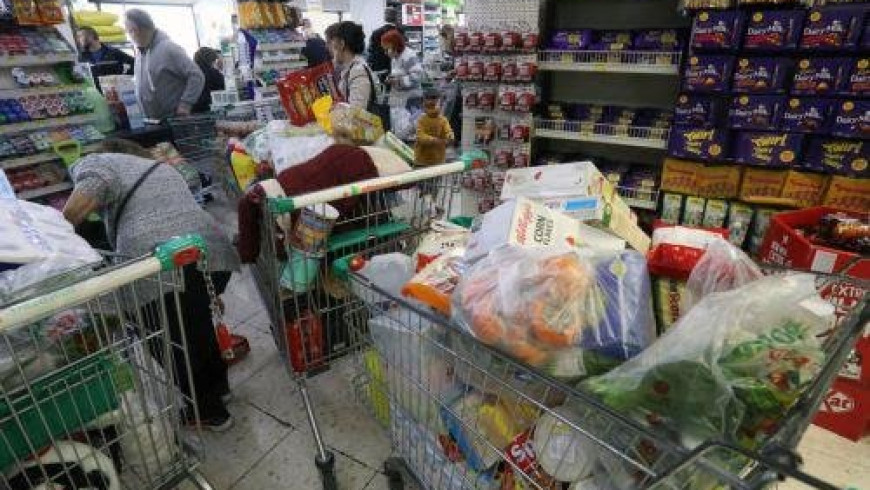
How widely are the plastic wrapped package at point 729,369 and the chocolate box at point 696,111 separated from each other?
2.43 meters

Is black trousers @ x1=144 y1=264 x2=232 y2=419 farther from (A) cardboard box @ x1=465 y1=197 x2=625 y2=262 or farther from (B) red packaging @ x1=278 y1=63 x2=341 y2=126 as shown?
(A) cardboard box @ x1=465 y1=197 x2=625 y2=262

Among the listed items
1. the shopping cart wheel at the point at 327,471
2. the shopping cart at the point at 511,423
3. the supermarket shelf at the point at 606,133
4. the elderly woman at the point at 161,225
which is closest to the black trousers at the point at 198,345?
the elderly woman at the point at 161,225

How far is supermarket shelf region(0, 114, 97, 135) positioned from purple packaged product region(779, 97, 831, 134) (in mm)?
4744

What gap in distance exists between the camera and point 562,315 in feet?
2.88

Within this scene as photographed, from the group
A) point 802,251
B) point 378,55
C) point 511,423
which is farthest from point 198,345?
point 378,55

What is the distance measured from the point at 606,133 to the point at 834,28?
48.9 inches

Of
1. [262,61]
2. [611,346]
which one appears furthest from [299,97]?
[262,61]

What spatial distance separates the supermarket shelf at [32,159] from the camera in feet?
11.5

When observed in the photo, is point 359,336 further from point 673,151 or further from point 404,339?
point 673,151

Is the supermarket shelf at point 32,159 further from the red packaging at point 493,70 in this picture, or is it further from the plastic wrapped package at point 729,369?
the plastic wrapped package at point 729,369

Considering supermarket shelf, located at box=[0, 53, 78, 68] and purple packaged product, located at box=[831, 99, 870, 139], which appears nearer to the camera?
purple packaged product, located at box=[831, 99, 870, 139]

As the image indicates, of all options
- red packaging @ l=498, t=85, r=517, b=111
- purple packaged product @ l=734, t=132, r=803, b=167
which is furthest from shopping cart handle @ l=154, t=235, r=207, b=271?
purple packaged product @ l=734, t=132, r=803, b=167

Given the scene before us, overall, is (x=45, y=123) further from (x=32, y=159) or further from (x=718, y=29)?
(x=718, y=29)

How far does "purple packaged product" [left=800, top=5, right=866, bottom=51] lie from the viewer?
2400mm
